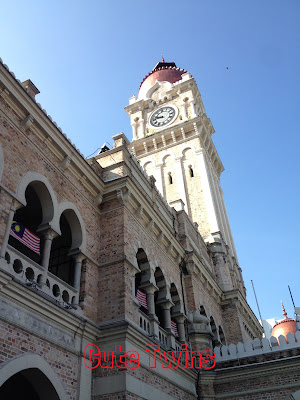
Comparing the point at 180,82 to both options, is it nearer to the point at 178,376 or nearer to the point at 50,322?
the point at 178,376

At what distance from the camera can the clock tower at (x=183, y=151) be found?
30047 millimetres

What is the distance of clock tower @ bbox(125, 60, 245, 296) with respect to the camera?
30.0m

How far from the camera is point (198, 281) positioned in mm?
19906

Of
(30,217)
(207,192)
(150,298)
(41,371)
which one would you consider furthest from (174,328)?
(207,192)

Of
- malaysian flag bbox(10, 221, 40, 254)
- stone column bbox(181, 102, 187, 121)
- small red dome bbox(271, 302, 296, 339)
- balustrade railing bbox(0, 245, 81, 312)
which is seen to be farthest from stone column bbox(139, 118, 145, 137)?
balustrade railing bbox(0, 245, 81, 312)

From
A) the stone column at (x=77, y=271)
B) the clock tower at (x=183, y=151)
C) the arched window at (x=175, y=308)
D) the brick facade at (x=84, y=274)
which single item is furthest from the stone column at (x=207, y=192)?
the stone column at (x=77, y=271)

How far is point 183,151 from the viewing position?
35344mm

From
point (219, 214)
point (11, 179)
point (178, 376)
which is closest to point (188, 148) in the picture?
point (219, 214)

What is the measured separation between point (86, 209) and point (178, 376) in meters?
6.95

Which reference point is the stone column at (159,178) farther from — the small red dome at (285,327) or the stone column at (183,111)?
the small red dome at (285,327)

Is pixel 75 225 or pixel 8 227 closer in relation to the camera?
pixel 8 227

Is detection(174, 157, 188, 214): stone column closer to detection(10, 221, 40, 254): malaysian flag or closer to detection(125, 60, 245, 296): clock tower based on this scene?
detection(125, 60, 245, 296): clock tower

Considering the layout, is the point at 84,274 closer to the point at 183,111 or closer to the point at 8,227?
the point at 8,227

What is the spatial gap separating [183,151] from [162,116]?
526 cm
